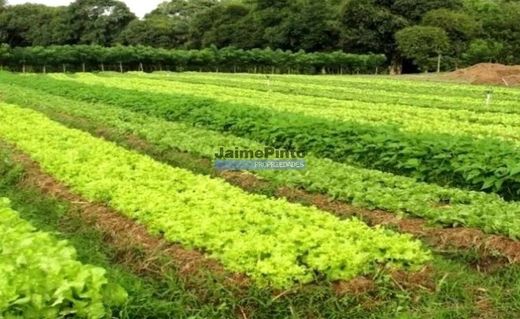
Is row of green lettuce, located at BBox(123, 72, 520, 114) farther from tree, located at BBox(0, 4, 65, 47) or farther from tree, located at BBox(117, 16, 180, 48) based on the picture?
tree, located at BBox(0, 4, 65, 47)

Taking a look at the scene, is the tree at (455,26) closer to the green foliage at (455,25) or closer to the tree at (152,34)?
the green foliage at (455,25)

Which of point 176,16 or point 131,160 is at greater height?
point 176,16

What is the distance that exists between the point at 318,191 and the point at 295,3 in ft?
210

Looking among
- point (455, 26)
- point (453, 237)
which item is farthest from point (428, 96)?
point (455, 26)

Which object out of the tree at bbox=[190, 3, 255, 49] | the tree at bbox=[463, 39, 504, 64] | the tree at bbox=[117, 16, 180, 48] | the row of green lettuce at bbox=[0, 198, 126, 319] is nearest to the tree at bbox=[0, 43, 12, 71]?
the tree at bbox=[117, 16, 180, 48]

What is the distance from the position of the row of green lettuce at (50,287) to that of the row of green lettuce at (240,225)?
1496 mm

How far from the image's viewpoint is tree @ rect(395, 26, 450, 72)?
59.7m

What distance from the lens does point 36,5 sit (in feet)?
294

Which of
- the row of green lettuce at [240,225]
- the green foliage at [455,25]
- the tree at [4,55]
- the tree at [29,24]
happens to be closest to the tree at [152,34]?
the tree at [29,24]

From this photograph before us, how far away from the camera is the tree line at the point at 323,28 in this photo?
202ft

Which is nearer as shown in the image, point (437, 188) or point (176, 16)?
point (437, 188)

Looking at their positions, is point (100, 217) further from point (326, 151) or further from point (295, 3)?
point (295, 3)

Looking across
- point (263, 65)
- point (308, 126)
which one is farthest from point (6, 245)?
point (263, 65)

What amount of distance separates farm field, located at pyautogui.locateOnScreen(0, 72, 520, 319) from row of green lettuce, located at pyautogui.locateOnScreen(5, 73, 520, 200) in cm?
3
